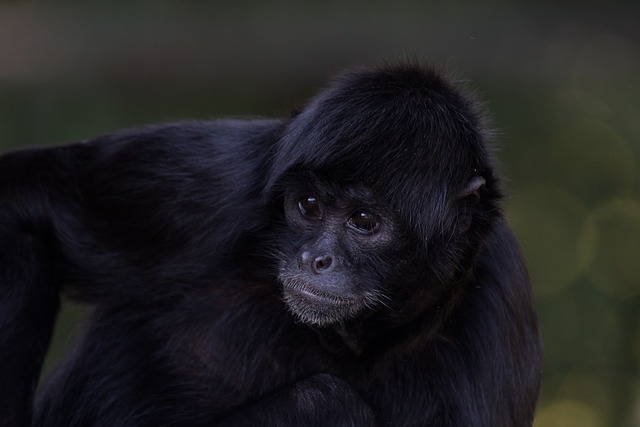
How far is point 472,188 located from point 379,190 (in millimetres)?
509

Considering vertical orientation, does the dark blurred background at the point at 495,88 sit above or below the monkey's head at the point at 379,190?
below

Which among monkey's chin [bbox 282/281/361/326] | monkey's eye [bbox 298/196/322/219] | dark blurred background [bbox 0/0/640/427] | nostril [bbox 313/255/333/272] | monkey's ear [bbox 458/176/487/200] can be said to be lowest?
dark blurred background [bbox 0/0/640/427]

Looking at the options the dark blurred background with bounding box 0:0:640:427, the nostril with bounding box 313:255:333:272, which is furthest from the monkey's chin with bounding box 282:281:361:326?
the dark blurred background with bounding box 0:0:640:427

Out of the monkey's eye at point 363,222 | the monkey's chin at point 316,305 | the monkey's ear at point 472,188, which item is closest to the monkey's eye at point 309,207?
the monkey's eye at point 363,222

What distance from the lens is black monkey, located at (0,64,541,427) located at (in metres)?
5.40

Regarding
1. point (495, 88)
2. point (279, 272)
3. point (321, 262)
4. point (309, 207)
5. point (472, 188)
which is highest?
point (472, 188)

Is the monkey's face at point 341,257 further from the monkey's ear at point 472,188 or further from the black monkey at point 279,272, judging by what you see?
the monkey's ear at point 472,188

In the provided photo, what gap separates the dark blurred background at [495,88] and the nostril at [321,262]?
14.4 feet

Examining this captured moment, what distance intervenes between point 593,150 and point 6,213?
7.53 m

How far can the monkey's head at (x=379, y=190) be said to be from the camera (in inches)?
209

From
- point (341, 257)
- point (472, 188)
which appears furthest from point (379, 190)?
point (472, 188)

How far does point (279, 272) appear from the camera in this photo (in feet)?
18.6

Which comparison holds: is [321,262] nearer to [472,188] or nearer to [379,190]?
[379,190]

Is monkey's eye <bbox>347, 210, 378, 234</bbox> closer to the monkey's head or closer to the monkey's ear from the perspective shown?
the monkey's head
